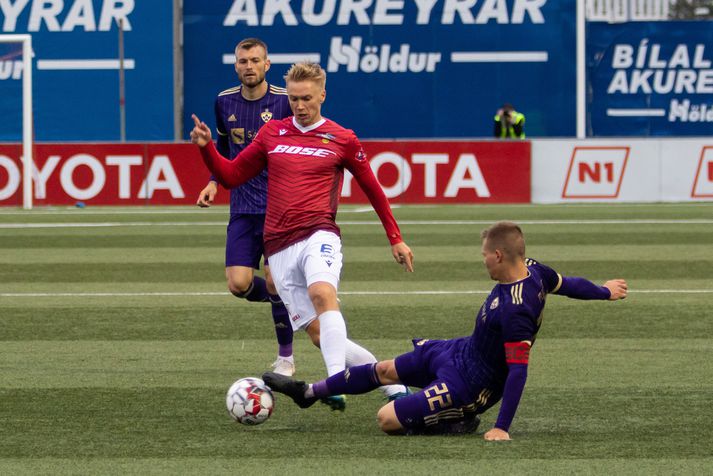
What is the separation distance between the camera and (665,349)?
892 cm

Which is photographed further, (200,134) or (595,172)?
(595,172)

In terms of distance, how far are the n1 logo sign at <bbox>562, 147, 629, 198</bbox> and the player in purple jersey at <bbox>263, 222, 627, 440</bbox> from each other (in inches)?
702

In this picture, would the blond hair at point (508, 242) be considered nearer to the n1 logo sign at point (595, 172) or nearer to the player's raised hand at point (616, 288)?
the player's raised hand at point (616, 288)

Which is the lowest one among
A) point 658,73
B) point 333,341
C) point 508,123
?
point 333,341

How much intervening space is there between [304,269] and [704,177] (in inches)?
718

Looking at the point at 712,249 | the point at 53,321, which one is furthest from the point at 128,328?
the point at 712,249

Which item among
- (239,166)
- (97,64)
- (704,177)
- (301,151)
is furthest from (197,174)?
(301,151)

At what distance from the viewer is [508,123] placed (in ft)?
100

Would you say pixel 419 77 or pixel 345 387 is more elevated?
pixel 419 77

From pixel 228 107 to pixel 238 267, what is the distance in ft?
3.42

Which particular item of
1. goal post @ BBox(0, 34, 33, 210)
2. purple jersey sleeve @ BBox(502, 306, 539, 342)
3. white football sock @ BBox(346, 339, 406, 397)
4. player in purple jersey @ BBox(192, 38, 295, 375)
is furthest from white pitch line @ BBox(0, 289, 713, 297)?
goal post @ BBox(0, 34, 33, 210)

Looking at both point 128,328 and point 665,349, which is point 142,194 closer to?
point 128,328

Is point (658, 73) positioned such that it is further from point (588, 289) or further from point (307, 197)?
point (588, 289)

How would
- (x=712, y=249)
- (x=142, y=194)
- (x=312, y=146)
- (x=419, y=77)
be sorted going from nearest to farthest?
1. (x=312, y=146)
2. (x=712, y=249)
3. (x=142, y=194)
4. (x=419, y=77)
